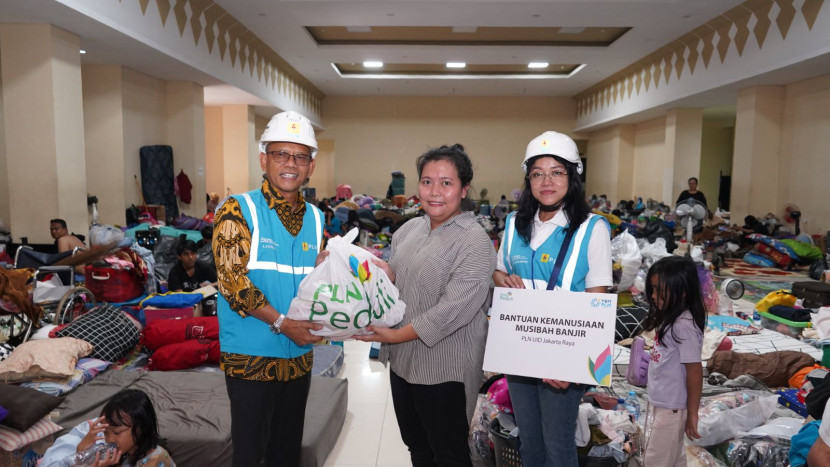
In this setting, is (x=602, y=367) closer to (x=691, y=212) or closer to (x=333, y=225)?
(x=691, y=212)

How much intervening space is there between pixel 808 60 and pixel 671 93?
437 cm

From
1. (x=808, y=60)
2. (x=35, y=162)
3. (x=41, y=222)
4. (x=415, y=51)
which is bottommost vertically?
(x=41, y=222)

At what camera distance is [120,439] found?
222 centimetres

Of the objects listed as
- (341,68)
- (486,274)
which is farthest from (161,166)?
(486,274)

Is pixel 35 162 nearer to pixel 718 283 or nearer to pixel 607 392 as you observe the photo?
pixel 607 392

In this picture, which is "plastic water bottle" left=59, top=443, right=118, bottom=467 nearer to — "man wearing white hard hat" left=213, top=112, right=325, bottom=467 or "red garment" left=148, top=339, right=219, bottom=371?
"man wearing white hard hat" left=213, top=112, right=325, bottom=467

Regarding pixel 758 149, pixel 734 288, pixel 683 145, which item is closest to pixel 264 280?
pixel 734 288

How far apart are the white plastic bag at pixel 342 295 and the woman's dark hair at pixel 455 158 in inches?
14.7

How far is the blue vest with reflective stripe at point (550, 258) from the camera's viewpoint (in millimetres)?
1880

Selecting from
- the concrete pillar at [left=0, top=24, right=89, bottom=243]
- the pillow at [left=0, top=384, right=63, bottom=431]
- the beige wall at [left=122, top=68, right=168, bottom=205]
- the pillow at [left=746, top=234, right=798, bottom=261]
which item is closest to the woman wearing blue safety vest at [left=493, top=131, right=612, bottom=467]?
the pillow at [left=0, top=384, right=63, bottom=431]

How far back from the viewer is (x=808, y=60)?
843 cm

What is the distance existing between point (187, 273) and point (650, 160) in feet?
46.9

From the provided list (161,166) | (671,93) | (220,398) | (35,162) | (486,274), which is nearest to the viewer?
(486,274)

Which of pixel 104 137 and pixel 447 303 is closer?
pixel 447 303
